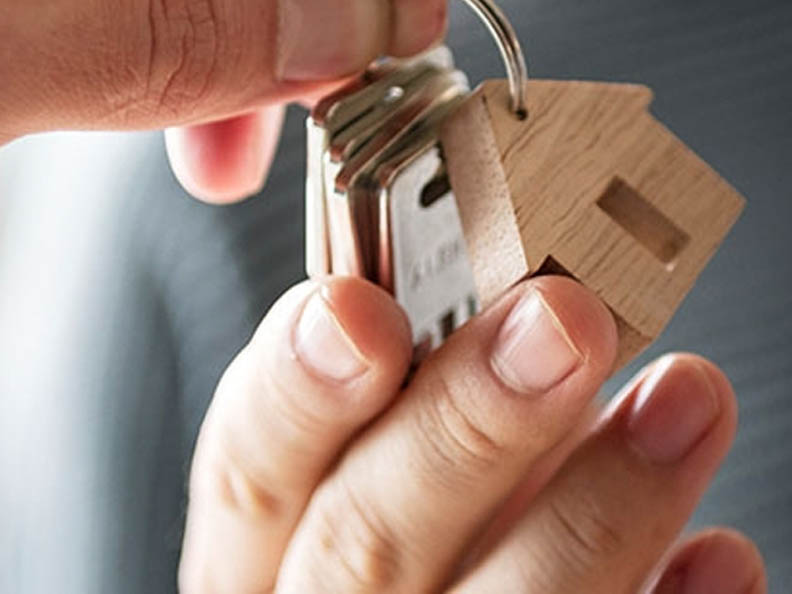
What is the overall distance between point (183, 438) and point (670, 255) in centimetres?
50

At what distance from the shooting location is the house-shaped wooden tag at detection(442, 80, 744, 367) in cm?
55

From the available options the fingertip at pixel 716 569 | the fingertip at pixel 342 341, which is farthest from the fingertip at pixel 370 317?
the fingertip at pixel 716 569

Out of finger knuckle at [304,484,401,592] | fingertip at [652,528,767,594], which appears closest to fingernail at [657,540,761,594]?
fingertip at [652,528,767,594]

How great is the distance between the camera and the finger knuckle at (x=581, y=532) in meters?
0.64

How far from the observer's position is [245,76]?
1.90 ft

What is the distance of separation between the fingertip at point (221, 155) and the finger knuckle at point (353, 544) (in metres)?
0.19

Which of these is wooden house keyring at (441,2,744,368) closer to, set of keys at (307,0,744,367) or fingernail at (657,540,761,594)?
set of keys at (307,0,744,367)

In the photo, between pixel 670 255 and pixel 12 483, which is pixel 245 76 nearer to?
pixel 670 255

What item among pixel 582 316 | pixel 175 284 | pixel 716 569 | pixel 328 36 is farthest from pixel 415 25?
pixel 175 284

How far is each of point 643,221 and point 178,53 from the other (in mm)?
204

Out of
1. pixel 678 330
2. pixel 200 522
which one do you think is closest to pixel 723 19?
pixel 678 330

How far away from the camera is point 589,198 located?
56cm

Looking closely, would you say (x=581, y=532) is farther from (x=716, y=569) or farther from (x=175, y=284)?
(x=175, y=284)

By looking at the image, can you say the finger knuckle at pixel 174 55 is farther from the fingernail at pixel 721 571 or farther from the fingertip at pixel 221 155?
the fingernail at pixel 721 571
